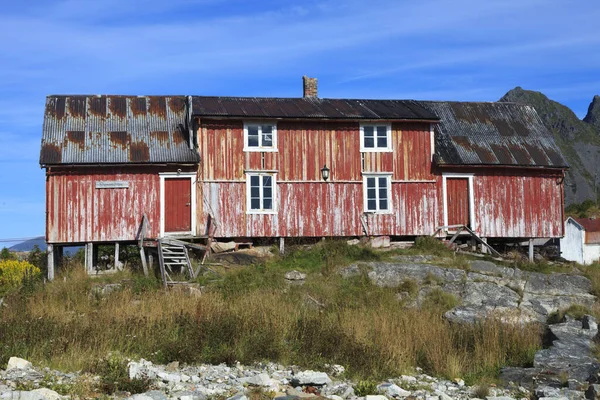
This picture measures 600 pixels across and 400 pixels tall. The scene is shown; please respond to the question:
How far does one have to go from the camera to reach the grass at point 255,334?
15719 millimetres

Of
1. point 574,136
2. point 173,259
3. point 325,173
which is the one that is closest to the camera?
point 173,259

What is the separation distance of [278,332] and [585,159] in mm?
110980

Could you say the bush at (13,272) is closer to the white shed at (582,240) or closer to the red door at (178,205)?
the red door at (178,205)

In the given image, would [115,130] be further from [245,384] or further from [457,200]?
[245,384]

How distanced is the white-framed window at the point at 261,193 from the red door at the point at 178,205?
7.45 feet

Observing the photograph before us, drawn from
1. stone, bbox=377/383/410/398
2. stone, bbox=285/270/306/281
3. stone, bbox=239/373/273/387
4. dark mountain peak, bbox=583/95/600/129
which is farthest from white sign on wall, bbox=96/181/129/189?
dark mountain peak, bbox=583/95/600/129

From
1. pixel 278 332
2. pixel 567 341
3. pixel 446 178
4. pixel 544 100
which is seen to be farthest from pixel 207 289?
pixel 544 100

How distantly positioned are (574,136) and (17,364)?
123649 millimetres

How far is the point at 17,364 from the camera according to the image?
14141mm

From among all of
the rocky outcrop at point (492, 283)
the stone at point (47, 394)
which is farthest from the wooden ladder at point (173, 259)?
the stone at point (47, 394)

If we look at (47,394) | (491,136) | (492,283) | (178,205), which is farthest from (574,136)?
(47,394)

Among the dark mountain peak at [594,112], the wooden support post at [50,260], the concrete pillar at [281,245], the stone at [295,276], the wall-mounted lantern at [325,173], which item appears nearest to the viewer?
the stone at [295,276]

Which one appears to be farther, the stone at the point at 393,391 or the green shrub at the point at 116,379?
the stone at the point at 393,391

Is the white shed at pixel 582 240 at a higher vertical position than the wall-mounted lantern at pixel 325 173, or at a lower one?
lower
